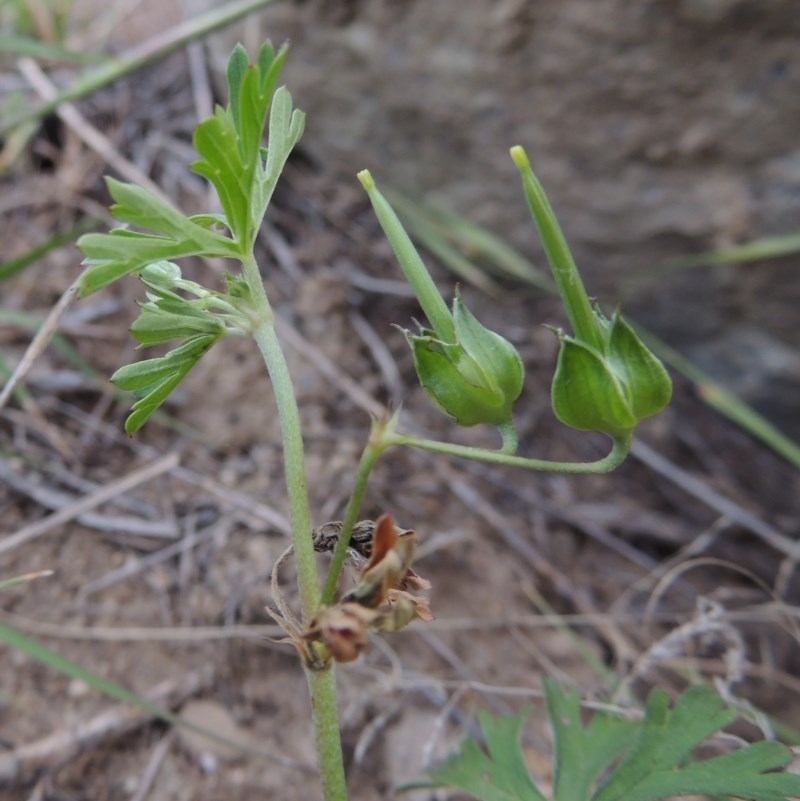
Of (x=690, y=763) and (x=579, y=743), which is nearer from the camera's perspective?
(x=690, y=763)

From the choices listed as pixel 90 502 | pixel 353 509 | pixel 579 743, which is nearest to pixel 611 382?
pixel 353 509

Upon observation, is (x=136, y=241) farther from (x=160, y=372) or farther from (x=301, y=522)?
(x=301, y=522)

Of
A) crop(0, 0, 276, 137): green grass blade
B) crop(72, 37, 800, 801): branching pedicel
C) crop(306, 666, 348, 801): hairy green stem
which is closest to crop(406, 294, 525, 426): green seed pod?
crop(72, 37, 800, 801): branching pedicel

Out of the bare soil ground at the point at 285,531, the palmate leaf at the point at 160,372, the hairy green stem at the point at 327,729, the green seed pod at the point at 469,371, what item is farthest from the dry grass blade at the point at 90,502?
the green seed pod at the point at 469,371

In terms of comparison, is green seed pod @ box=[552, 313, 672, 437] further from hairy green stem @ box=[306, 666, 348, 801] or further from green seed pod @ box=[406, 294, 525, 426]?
hairy green stem @ box=[306, 666, 348, 801]

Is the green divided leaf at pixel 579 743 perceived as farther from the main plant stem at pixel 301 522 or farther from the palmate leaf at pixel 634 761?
the main plant stem at pixel 301 522

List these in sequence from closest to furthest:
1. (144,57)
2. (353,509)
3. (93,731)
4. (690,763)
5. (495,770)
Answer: (353,509) → (690,763) → (495,770) → (93,731) → (144,57)
